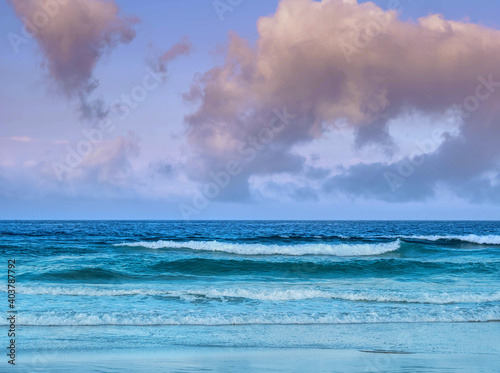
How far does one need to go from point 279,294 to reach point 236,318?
9.22 ft

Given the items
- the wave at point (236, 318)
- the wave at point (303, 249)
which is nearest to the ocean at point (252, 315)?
the wave at point (236, 318)

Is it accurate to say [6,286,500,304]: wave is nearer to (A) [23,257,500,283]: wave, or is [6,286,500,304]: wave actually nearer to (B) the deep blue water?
(B) the deep blue water

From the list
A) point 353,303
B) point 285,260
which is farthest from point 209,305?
point 285,260

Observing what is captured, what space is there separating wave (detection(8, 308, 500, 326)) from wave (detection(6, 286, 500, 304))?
5.74 feet

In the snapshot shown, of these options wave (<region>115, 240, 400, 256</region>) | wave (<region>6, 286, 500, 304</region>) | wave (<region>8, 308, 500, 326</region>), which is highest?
wave (<region>115, 240, 400, 256</region>)

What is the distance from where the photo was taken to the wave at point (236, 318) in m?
11.2

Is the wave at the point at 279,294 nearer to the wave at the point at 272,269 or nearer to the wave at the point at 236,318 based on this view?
the wave at the point at 236,318

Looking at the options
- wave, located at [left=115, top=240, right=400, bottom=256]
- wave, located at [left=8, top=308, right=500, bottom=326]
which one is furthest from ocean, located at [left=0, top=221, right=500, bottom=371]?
wave, located at [left=115, top=240, right=400, bottom=256]

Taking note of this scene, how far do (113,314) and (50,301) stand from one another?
2693 millimetres

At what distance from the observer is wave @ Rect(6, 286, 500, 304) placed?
1413cm

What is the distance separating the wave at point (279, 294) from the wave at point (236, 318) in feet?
5.74

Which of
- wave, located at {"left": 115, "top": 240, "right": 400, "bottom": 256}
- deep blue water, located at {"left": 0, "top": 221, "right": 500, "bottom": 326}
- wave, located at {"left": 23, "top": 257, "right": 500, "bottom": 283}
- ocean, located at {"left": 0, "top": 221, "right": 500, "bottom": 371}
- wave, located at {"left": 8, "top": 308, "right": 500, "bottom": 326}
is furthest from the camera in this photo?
wave, located at {"left": 115, "top": 240, "right": 400, "bottom": 256}

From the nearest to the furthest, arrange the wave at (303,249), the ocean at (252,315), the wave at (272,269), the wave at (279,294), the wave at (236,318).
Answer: the ocean at (252,315) → the wave at (236,318) → the wave at (279,294) → the wave at (272,269) → the wave at (303,249)

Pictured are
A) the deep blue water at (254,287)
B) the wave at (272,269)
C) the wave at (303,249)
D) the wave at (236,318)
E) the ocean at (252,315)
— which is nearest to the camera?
the ocean at (252,315)
